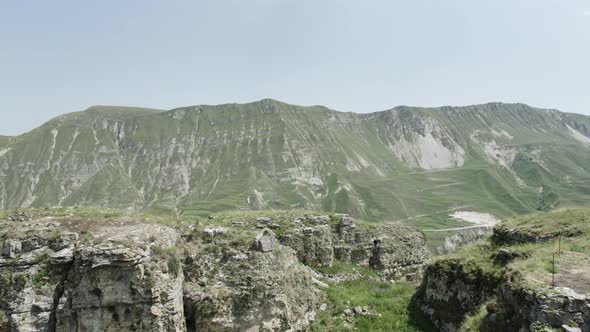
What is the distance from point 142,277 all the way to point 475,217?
180205 mm

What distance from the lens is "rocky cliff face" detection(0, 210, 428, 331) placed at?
19516mm

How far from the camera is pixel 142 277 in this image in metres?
19.9

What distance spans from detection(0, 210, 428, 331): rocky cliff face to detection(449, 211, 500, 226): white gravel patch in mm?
162743

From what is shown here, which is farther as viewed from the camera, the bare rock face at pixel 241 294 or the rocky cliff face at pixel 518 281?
the bare rock face at pixel 241 294

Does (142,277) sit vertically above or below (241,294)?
above

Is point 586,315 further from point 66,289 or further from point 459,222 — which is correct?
point 459,222

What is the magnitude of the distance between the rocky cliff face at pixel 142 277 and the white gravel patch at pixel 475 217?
534ft

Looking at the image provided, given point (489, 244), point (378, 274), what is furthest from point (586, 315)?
point (378, 274)

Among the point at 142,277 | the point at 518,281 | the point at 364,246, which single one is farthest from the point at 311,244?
the point at 518,281

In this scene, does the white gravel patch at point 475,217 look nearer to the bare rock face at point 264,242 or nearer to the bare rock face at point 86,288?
the bare rock face at point 264,242

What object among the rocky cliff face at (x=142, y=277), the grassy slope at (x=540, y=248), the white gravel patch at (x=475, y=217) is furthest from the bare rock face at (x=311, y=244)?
the white gravel patch at (x=475, y=217)

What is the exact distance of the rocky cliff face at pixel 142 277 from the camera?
64.0 ft

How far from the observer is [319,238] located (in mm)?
35438

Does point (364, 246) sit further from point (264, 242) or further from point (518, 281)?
point (518, 281)
